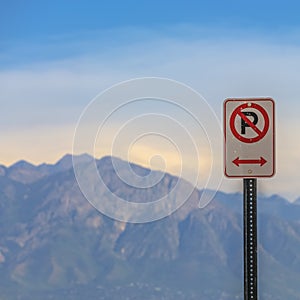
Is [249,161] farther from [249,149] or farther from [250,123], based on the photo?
[250,123]

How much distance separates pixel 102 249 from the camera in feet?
214

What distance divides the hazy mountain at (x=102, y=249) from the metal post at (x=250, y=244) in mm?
43800

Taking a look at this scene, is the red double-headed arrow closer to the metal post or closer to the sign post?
the sign post

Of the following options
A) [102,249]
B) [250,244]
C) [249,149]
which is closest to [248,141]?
[249,149]

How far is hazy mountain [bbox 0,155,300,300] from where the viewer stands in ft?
185

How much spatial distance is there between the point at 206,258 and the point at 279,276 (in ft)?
28.6

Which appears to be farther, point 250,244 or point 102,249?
point 102,249

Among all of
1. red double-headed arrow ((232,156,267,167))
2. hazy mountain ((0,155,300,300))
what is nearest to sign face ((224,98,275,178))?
red double-headed arrow ((232,156,267,167))

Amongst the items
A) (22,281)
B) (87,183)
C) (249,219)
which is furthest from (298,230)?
(249,219)

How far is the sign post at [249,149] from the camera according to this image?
6.20 m

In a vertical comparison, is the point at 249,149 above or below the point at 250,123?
below

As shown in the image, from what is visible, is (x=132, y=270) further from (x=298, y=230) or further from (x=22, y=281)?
(x=298, y=230)

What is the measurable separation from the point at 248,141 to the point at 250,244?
0.68m

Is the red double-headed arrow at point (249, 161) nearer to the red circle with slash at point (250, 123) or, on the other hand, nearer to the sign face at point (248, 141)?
the sign face at point (248, 141)
